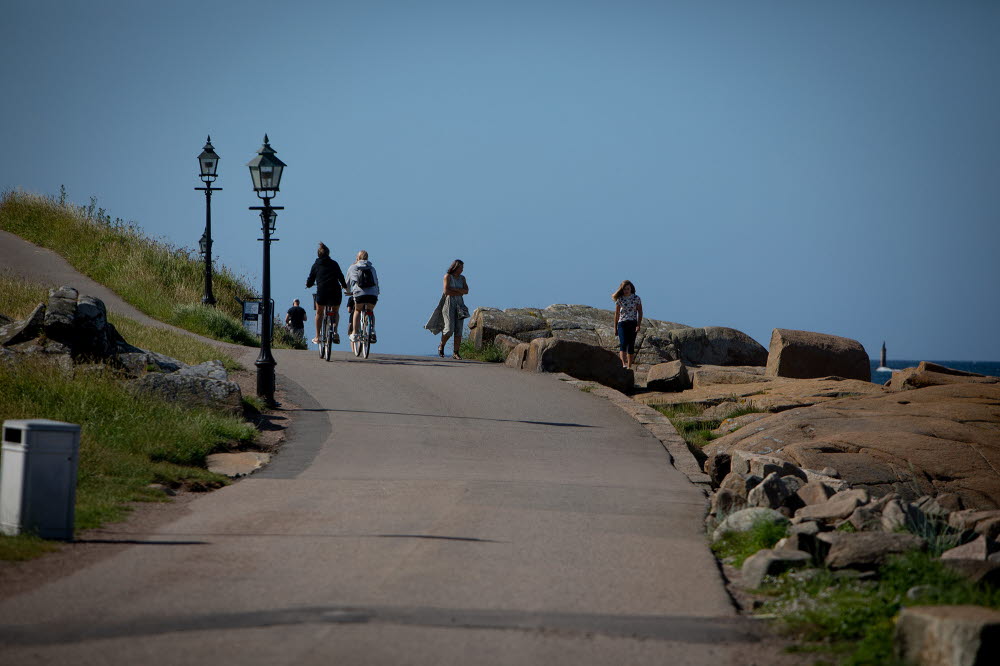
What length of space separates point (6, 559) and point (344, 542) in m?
2.20

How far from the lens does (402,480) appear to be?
1043cm

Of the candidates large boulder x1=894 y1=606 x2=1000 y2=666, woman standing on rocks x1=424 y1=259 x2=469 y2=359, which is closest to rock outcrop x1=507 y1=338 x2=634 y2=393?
woman standing on rocks x1=424 y1=259 x2=469 y2=359

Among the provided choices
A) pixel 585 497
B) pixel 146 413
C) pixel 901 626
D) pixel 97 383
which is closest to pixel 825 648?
pixel 901 626

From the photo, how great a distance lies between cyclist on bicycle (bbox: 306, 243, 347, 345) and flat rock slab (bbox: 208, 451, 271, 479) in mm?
8826

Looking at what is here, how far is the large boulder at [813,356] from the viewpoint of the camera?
23.0m

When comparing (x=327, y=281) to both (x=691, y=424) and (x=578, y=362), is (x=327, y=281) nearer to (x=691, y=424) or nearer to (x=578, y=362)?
(x=578, y=362)

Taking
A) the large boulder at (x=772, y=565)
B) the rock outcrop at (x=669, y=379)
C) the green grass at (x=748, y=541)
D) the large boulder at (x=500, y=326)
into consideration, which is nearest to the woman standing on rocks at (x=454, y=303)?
the large boulder at (x=500, y=326)

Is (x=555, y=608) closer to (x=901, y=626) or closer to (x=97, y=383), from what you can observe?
(x=901, y=626)

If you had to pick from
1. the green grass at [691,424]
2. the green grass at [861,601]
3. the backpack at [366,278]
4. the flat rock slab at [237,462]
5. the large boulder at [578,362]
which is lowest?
the green grass at [861,601]

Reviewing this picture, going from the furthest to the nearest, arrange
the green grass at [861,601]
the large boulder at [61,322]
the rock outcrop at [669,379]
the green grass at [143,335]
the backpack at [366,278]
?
the rock outcrop at [669,379]
the backpack at [366,278]
the green grass at [143,335]
the large boulder at [61,322]
the green grass at [861,601]

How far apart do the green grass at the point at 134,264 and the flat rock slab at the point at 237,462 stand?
13.8 meters

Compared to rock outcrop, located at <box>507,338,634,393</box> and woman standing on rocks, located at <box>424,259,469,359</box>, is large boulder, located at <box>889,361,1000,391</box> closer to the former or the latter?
rock outcrop, located at <box>507,338,634,393</box>

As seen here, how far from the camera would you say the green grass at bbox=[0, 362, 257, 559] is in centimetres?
921

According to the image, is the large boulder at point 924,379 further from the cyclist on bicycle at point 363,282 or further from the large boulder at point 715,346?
the cyclist on bicycle at point 363,282
